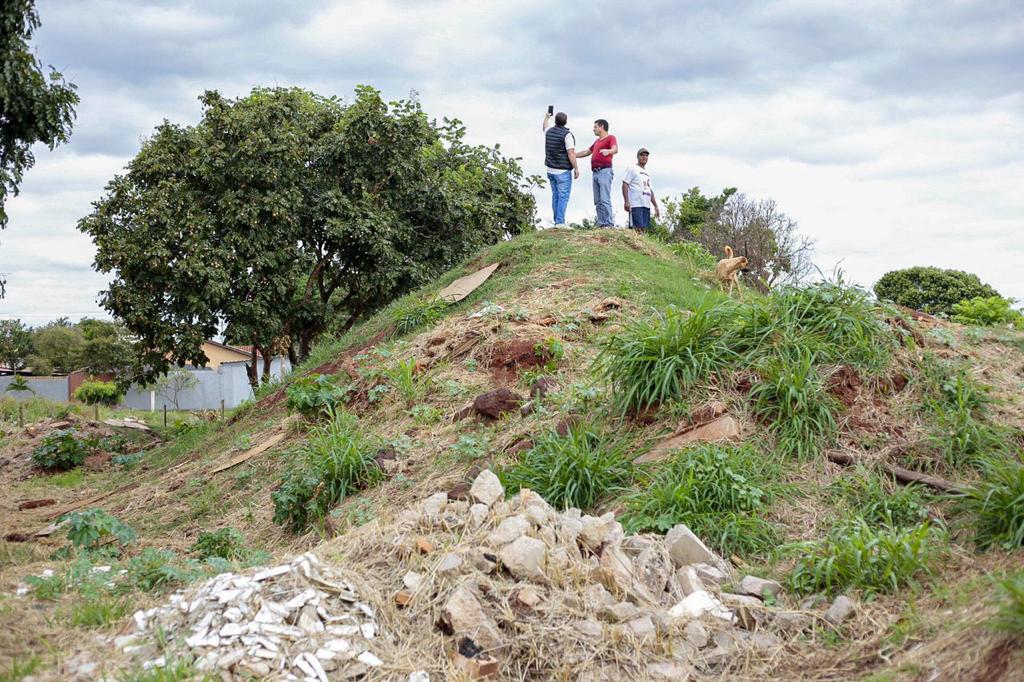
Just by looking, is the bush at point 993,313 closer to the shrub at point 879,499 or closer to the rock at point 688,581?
the shrub at point 879,499

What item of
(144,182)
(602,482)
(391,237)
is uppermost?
(144,182)

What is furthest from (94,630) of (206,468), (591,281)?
(591,281)

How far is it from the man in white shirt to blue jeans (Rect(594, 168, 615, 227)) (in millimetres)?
310

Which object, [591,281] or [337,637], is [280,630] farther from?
[591,281]

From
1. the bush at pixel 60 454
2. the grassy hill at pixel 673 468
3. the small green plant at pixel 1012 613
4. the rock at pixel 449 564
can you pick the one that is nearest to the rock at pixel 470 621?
the grassy hill at pixel 673 468

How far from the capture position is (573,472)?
5.33 m

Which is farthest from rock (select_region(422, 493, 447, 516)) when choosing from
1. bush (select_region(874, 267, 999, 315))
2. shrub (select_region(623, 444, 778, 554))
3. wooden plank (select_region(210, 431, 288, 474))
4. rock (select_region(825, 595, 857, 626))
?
bush (select_region(874, 267, 999, 315))

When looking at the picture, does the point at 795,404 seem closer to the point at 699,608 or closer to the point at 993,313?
the point at 699,608

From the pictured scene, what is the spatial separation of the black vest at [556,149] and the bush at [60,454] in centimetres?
738

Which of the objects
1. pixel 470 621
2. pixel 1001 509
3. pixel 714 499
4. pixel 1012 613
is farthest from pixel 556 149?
pixel 1012 613

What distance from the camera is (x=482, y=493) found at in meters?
4.61

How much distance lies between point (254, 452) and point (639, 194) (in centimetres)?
663

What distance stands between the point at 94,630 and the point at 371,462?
276cm

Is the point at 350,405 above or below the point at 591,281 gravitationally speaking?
below
